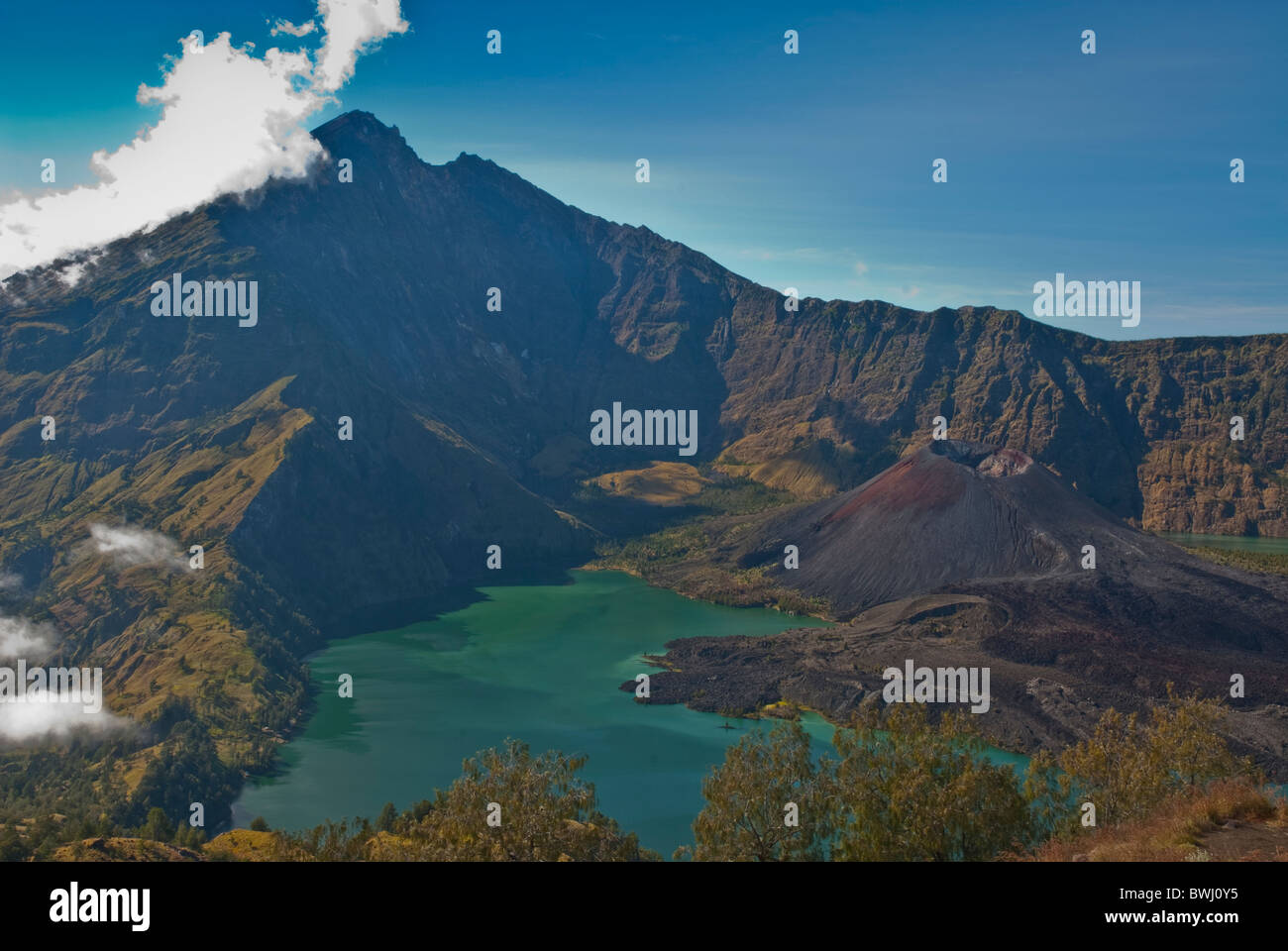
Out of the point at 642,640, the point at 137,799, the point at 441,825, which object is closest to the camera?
the point at 441,825

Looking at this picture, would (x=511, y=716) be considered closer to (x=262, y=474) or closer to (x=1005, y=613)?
(x=1005, y=613)

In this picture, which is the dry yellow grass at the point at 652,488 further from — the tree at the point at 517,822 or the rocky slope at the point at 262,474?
the tree at the point at 517,822

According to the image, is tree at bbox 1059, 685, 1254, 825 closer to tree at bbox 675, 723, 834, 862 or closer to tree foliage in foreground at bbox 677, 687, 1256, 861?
tree foliage in foreground at bbox 677, 687, 1256, 861

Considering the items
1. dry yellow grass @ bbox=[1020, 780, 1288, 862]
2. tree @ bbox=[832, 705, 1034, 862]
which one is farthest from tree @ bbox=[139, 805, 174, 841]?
dry yellow grass @ bbox=[1020, 780, 1288, 862]

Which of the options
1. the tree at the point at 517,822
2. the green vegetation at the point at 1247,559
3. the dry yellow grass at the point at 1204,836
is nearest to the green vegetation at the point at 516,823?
the tree at the point at 517,822

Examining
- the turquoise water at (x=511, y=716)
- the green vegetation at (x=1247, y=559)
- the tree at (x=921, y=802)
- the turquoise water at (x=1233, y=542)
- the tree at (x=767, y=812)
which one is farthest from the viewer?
the turquoise water at (x=1233, y=542)
